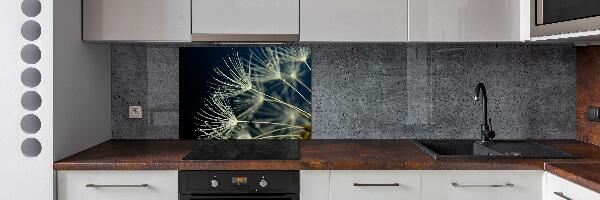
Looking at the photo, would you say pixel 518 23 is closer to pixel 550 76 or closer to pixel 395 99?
pixel 550 76

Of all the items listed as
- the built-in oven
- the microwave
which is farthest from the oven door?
the microwave

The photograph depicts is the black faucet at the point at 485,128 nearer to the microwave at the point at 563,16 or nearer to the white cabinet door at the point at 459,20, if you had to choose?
the white cabinet door at the point at 459,20

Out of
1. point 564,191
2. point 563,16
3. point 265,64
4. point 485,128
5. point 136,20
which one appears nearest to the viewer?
point 564,191

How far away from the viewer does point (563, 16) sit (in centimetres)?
230

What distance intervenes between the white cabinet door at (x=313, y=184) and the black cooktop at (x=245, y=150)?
0.10 m

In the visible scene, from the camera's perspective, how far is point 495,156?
7.79 ft

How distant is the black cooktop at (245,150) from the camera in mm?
2420

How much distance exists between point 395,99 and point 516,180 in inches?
33.9

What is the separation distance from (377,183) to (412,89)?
2.76ft

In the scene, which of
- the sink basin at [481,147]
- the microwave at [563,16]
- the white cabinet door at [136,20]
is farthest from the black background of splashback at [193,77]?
the microwave at [563,16]

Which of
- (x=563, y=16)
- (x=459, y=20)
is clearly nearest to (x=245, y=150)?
(x=459, y=20)

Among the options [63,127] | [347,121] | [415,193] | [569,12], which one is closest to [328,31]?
[347,121]

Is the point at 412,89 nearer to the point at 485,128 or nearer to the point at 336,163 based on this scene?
the point at 485,128
